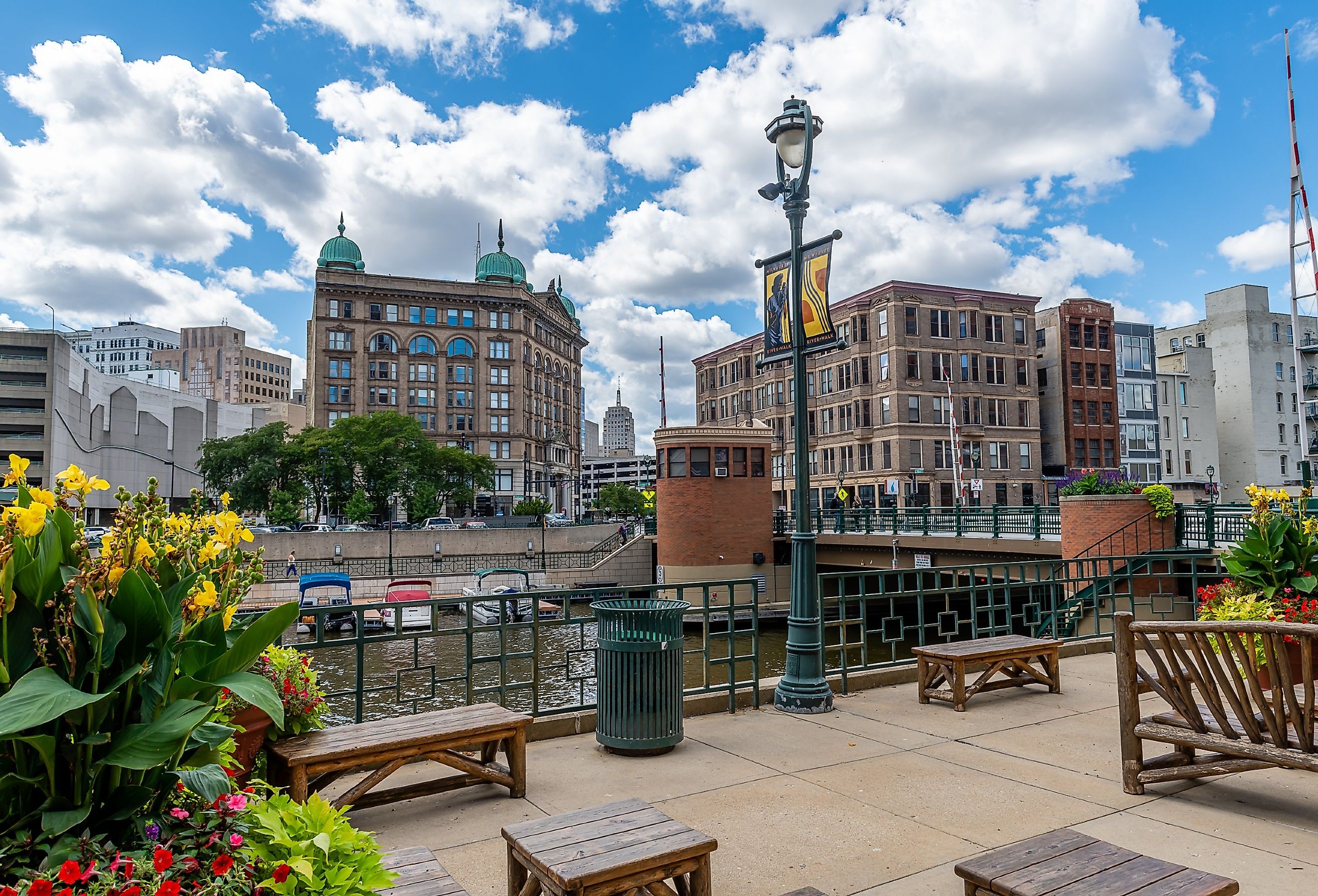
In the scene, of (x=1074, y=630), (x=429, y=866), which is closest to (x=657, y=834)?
(x=429, y=866)

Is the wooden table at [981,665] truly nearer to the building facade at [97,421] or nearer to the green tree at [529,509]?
the green tree at [529,509]

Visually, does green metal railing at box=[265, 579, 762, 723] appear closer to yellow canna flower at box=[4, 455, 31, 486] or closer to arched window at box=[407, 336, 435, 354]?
yellow canna flower at box=[4, 455, 31, 486]

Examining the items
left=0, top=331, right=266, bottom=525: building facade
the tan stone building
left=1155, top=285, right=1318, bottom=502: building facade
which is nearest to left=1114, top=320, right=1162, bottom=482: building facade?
the tan stone building

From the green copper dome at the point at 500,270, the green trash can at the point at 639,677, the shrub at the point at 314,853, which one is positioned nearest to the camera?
the shrub at the point at 314,853

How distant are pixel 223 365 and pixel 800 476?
184 metres

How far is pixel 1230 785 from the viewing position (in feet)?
20.5

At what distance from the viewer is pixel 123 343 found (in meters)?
181

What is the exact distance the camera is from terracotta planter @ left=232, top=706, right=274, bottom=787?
4990 millimetres

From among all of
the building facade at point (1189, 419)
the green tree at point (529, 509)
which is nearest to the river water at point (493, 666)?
the green tree at point (529, 509)

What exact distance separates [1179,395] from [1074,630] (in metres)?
69.2

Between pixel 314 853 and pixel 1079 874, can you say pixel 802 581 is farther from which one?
pixel 314 853

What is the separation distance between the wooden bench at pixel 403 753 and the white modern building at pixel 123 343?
195403 mm

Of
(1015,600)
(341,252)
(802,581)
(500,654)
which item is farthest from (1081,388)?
(341,252)

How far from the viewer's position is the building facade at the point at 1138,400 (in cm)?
6800
